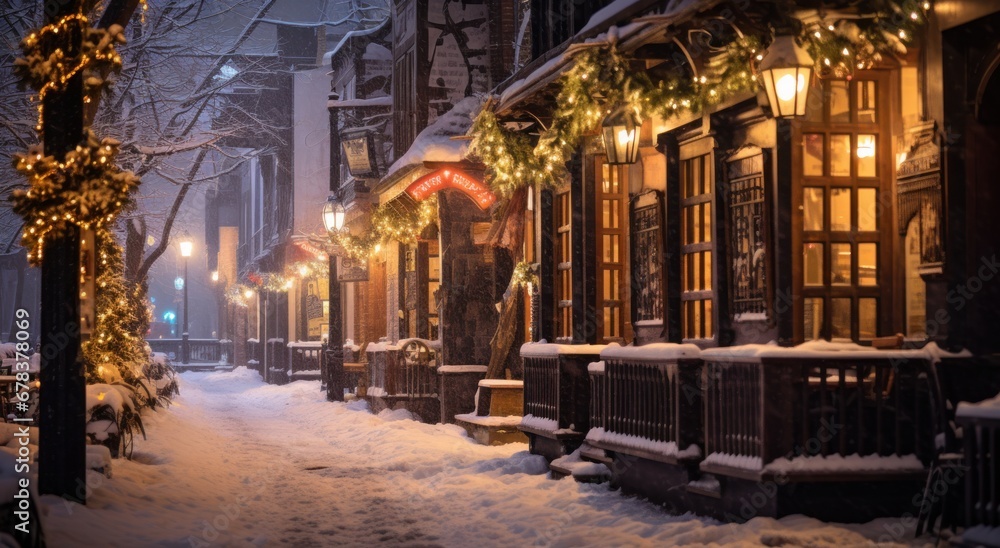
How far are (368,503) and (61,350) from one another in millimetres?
4004

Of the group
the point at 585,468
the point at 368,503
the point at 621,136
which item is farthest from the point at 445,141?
the point at 368,503

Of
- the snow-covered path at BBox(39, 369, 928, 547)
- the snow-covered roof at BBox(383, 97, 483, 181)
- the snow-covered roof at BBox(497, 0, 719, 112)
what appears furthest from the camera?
the snow-covered roof at BBox(383, 97, 483, 181)

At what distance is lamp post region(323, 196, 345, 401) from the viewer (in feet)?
85.2

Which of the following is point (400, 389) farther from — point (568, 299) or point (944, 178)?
point (944, 178)

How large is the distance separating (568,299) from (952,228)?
21.9 ft

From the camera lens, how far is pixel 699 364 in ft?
35.7

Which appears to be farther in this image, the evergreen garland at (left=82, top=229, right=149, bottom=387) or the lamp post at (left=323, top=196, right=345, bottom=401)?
the lamp post at (left=323, top=196, right=345, bottom=401)

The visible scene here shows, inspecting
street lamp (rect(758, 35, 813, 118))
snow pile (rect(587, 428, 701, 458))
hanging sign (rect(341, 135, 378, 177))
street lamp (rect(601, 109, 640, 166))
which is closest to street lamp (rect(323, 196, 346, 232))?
hanging sign (rect(341, 135, 378, 177))

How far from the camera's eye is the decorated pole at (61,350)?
30.9 feet

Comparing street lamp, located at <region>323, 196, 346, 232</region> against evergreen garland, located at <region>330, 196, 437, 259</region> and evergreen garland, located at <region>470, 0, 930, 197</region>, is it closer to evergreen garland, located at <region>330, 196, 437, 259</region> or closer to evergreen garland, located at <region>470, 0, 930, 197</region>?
evergreen garland, located at <region>330, 196, 437, 259</region>

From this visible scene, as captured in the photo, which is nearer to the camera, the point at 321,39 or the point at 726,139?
the point at 726,139

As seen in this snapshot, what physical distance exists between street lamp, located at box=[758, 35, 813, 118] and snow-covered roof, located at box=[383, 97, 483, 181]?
30.8 feet

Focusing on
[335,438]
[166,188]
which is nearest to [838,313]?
[335,438]

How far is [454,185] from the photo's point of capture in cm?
1903
